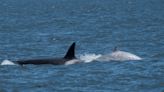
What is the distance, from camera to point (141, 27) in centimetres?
A: 7156

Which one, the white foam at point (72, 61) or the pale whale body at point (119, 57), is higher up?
the white foam at point (72, 61)

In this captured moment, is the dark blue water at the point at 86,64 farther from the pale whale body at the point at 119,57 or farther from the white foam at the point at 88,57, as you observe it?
the white foam at the point at 88,57

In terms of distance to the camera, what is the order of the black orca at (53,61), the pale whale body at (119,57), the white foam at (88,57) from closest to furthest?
the black orca at (53,61)
the white foam at (88,57)
the pale whale body at (119,57)

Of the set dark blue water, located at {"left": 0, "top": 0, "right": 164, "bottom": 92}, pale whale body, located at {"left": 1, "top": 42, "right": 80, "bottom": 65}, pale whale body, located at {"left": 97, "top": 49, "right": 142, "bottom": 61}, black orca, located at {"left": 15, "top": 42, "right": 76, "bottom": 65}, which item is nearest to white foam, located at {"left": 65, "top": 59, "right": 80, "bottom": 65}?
pale whale body, located at {"left": 1, "top": 42, "right": 80, "bottom": 65}

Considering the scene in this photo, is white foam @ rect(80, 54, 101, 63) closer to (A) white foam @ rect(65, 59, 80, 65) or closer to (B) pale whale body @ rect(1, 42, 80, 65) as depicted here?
(A) white foam @ rect(65, 59, 80, 65)

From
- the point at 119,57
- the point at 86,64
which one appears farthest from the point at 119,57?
the point at 86,64

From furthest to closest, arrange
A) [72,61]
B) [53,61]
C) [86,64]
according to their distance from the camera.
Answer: [72,61] → [53,61] → [86,64]

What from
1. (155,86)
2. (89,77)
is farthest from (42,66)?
(155,86)

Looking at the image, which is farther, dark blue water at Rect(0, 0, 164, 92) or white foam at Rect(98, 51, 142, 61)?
white foam at Rect(98, 51, 142, 61)

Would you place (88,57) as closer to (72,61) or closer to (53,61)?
(72,61)

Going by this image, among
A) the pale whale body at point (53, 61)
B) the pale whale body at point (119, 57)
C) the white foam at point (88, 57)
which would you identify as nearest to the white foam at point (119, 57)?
the pale whale body at point (119, 57)

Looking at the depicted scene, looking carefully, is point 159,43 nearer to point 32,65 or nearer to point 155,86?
point 32,65

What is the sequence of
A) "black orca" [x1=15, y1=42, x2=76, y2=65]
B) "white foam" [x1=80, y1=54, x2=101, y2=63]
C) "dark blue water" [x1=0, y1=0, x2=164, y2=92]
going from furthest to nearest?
"white foam" [x1=80, y1=54, x2=101, y2=63] → "black orca" [x1=15, y1=42, x2=76, y2=65] → "dark blue water" [x1=0, y1=0, x2=164, y2=92]

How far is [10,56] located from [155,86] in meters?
14.2
